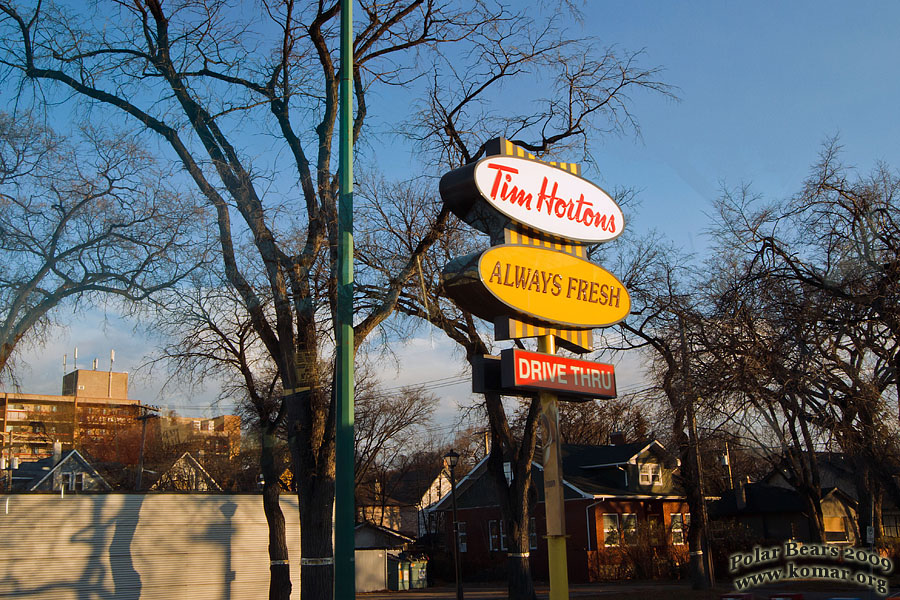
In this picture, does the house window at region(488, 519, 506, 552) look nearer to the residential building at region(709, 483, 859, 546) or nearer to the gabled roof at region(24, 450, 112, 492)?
the residential building at region(709, 483, 859, 546)

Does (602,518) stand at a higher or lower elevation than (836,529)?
higher

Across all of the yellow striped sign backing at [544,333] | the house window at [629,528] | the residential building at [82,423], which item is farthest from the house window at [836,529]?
the residential building at [82,423]

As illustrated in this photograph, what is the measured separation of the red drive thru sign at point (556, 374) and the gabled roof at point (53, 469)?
107 feet

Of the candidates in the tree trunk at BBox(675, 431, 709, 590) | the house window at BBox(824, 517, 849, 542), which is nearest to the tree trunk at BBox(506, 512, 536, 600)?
the tree trunk at BBox(675, 431, 709, 590)

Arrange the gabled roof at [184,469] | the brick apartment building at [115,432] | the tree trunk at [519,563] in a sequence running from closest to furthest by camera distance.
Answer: the tree trunk at [519,563], the gabled roof at [184,469], the brick apartment building at [115,432]

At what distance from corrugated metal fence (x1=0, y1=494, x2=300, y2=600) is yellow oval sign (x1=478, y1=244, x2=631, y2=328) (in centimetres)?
1649

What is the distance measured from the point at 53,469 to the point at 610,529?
89.8 ft

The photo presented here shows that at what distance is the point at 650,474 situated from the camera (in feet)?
135

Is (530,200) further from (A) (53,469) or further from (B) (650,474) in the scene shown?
(B) (650,474)

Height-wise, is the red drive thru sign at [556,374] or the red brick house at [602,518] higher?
the red drive thru sign at [556,374]

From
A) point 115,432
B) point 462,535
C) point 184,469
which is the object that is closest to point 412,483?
point 115,432

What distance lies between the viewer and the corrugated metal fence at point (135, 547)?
19047 millimetres

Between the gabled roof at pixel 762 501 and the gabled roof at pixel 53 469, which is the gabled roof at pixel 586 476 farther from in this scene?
the gabled roof at pixel 53 469

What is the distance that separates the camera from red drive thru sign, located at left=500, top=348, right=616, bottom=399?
8289mm
